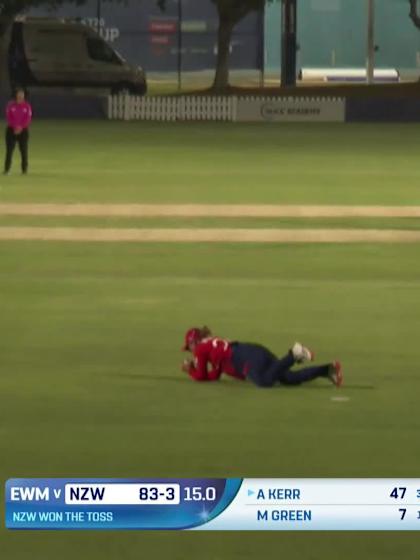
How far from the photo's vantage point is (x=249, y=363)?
15.3 metres

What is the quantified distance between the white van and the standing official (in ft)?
89.6

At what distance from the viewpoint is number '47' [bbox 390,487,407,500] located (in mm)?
9992

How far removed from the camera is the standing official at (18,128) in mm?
36281

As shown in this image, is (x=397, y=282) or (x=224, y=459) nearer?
(x=224, y=459)

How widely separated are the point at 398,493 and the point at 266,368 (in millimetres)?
5246

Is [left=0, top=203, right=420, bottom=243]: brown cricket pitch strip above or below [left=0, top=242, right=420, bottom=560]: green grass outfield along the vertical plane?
below

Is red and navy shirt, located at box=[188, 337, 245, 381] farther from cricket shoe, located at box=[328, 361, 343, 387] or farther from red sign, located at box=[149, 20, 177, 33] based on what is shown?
red sign, located at box=[149, 20, 177, 33]

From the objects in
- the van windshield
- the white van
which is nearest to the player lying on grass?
the white van

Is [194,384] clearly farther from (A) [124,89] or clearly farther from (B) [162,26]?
(B) [162,26]

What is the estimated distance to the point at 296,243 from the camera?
85.2ft

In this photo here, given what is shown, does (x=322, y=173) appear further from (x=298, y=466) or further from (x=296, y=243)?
(x=298, y=466)

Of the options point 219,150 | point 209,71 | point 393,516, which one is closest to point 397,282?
point 393,516

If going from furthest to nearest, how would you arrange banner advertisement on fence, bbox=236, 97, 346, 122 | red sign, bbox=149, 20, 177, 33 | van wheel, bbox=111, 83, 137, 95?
red sign, bbox=149, 20, 177, 33, van wheel, bbox=111, 83, 137, 95, banner advertisement on fence, bbox=236, 97, 346, 122

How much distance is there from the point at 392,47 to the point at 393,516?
82.4 metres
